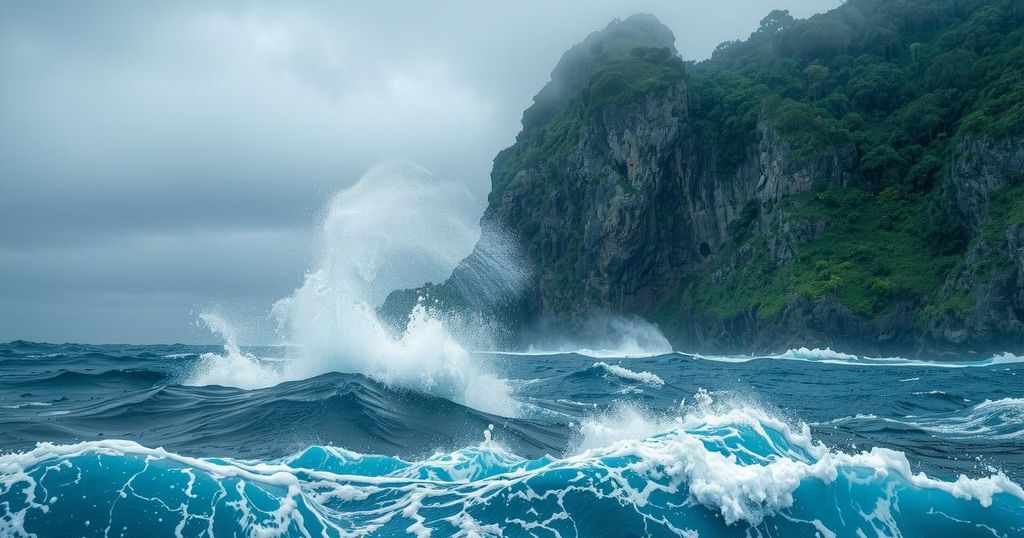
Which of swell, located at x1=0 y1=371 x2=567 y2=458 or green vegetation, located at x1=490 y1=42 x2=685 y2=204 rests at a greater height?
green vegetation, located at x1=490 y1=42 x2=685 y2=204

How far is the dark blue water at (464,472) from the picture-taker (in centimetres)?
583

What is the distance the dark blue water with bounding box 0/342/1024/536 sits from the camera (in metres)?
5.83

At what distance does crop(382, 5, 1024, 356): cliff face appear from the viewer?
47.5 m

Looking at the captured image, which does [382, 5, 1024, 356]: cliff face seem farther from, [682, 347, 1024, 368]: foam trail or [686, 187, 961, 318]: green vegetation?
[682, 347, 1024, 368]: foam trail

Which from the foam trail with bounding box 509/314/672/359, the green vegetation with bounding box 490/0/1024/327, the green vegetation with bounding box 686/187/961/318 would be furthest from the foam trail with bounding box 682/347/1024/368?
the foam trail with bounding box 509/314/672/359

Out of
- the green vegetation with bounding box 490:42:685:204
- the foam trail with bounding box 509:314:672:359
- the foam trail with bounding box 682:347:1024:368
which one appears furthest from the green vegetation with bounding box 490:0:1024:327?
the foam trail with bounding box 509:314:672:359

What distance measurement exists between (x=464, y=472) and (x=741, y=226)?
65284 mm

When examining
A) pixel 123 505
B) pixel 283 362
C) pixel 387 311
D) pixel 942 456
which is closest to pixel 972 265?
pixel 942 456

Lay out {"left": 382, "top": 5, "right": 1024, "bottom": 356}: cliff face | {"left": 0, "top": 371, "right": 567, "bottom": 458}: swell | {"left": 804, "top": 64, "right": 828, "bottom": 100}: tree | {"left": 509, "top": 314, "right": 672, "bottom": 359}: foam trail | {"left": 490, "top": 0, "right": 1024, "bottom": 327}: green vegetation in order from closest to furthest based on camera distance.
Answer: {"left": 0, "top": 371, "right": 567, "bottom": 458}: swell
{"left": 382, "top": 5, "right": 1024, "bottom": 356}: cliff face
{"left": 490, "top": 0, "right": 1024, "bottom": 327}: green vegetation
{"left": 509, "top": 314, "right": 672, "bottom": 359}: foam trail
{"left": 804, "top": 64, "right": 828, "bottom": 100}: tree

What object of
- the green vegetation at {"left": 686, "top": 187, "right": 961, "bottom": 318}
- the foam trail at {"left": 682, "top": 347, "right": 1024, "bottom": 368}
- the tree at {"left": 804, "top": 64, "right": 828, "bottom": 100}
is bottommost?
the foam trail at {"left": 682, "top": 347, "right": 1024, "bottom": 368}

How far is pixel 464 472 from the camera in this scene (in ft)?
26.0

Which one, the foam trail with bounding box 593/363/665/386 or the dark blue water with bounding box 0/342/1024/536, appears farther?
the foam trail with bounding box 593/363/665/386

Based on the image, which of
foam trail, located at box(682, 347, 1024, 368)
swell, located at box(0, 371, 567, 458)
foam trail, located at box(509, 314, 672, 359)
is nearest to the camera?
swell, located at box(0, 371, 567, 458)

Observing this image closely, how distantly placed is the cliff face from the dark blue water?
3886 cm
